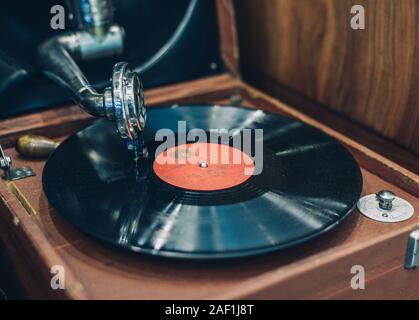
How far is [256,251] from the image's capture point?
74 cm

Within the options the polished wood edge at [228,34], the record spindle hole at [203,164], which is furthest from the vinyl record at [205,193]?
the polished wood edge at [228,34]

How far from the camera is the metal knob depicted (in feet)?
2.89

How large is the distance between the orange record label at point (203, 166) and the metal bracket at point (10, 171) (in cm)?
25

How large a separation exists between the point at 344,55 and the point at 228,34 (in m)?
0.37

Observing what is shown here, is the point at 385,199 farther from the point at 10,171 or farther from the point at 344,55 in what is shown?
the point at 10,171

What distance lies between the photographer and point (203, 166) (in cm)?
101

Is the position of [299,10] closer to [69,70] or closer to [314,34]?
[314,34]

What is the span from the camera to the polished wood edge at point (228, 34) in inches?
55.6

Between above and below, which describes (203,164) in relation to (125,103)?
below

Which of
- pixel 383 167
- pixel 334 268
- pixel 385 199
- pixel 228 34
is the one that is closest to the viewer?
pixel 334 268

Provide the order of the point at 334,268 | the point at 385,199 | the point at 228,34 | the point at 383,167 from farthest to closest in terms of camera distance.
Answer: the point at 228,34, the point at 383,167, the point at 385,199, the point at 334,268

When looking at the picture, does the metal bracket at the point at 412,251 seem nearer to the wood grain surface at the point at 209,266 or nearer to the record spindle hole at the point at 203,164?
the wood grain surface at the point at 209,266

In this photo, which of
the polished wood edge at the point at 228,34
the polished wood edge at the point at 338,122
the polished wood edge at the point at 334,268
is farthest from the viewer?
the polished wood edge at the point at 228,34

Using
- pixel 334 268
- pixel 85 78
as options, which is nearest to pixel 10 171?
pixel 85 78
